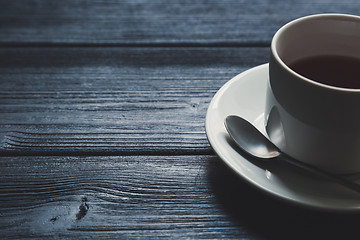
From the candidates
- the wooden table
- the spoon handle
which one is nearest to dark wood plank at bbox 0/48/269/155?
the wooden table

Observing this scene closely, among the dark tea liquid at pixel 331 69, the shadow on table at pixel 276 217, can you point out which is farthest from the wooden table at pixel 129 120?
the dark tea liquid at pixel 331 69

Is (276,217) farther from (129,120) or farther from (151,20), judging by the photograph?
(151,20)

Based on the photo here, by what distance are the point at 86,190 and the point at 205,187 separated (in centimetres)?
14

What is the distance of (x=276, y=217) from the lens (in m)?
0.50

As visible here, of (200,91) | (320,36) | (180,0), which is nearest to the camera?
(320,36)

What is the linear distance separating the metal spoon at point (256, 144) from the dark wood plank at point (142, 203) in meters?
0.04

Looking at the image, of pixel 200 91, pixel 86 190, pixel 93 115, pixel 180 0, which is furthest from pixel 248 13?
pixel 86 190

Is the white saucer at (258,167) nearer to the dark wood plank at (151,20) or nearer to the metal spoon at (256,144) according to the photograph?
the metal spoon at (256,144)

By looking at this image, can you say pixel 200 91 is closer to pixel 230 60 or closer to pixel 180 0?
pixel 230 60

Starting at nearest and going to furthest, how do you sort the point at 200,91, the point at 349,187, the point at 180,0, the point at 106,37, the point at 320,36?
the point at 349,187
the point at 320,36
the point at 200,91
the point at 106,37
the point at 180,0

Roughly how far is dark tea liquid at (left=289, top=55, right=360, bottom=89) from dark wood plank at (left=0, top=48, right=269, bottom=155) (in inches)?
6.2

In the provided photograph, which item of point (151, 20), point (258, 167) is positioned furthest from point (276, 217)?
point (151, 20)

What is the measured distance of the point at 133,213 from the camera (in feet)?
1.67

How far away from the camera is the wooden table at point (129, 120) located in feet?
1.64
